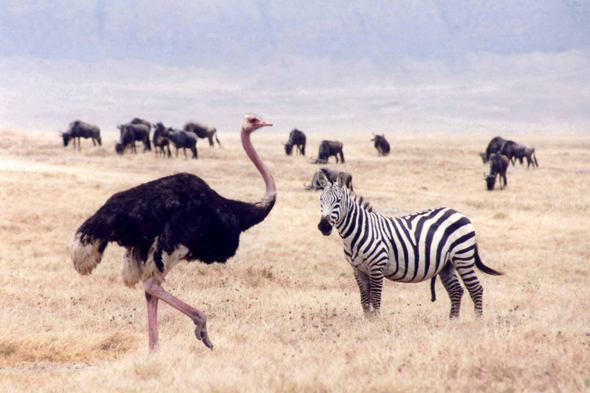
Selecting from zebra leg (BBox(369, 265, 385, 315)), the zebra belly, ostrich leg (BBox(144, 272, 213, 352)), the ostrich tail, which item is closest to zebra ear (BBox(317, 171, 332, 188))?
zebra leg (BBox(369, 265, 385, 315))

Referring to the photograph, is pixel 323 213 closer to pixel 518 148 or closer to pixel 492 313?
pixel 492 313

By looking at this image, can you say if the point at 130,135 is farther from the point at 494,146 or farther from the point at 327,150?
the point at 494,146

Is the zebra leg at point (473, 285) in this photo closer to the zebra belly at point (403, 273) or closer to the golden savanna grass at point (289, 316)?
the golden savanna grass at point (289, 316)

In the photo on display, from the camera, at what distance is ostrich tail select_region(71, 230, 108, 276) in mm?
7539

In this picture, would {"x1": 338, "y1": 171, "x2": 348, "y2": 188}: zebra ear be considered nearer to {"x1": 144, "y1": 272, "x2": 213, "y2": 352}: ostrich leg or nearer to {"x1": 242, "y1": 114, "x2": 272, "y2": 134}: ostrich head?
{"x1": 242, "y1": 114, "x2": 272, "y2": 134}: ostrich head

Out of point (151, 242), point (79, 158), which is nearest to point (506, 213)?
point (151, 242)

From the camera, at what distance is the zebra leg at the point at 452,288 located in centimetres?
961

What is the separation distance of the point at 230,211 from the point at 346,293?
450cm

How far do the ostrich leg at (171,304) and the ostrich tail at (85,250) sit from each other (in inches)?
25.6

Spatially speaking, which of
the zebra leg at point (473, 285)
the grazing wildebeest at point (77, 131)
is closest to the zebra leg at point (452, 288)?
the zebra leg at point (473, 285)

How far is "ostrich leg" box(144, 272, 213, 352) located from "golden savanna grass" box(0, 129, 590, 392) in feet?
0.58

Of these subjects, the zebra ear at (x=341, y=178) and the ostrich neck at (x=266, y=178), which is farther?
the zebra ear at (x=341, y=178)

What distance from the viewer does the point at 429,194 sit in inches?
1096

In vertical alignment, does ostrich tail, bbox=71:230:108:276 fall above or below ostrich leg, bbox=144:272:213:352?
above
